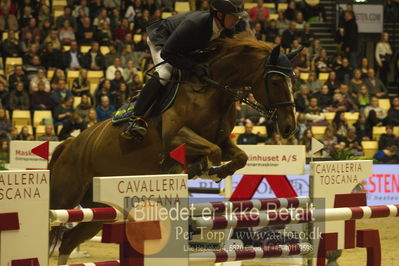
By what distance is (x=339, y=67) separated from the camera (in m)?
18.7

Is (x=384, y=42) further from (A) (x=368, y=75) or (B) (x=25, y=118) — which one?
(B) (x=25, y=118)

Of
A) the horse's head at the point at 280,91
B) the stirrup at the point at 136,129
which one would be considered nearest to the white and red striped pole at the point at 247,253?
the horse's head at the point at 280,91

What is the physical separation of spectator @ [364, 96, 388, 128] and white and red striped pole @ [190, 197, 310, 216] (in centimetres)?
1132

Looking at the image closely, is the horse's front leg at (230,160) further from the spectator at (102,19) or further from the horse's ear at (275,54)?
the spectator at (102,19)

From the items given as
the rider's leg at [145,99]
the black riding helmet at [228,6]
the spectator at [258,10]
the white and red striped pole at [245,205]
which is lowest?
the white and red striped pole at [245,205]

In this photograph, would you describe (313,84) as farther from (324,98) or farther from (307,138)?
(307,138)

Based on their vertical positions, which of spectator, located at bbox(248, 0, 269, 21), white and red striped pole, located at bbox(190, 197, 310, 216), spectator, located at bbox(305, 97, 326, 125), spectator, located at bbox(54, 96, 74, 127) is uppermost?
spectator, located at bbox(248, 0, 269, 21)

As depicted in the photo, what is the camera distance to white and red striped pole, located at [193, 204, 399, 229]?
4.64m

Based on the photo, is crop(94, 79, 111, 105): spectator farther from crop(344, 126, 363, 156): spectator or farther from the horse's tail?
the horse's tail

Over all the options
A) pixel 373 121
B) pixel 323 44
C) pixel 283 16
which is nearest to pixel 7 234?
pixel 373 121

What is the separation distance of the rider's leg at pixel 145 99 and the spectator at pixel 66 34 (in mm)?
11678

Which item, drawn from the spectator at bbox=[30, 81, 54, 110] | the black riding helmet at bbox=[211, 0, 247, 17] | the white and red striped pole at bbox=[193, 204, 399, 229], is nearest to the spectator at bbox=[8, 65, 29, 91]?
the spectator at bbox=[30, 81, 54, 110]

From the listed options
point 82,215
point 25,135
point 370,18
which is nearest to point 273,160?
point 82,215

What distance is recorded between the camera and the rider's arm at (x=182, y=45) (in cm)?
615
